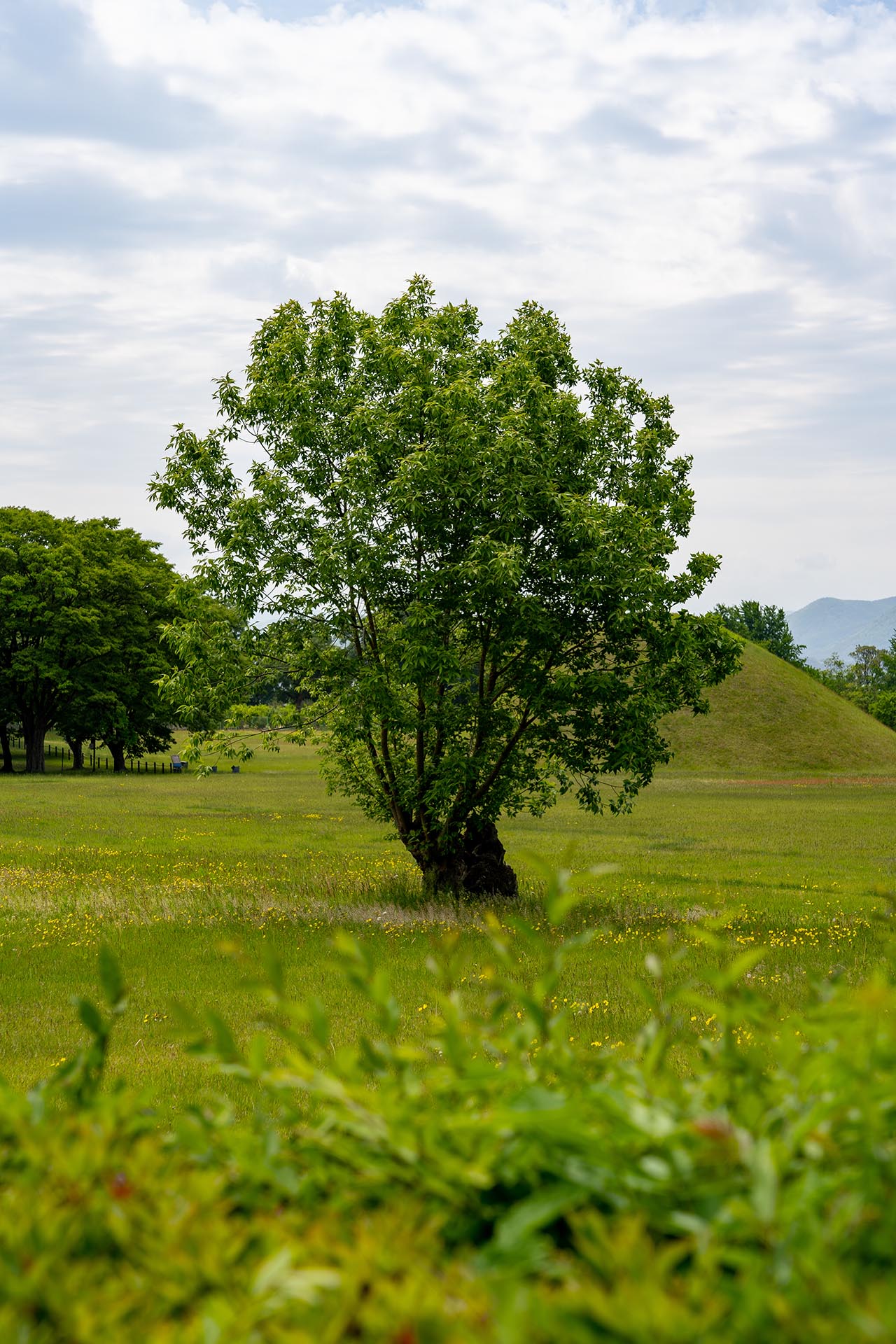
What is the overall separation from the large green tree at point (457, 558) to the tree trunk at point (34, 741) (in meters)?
53.2

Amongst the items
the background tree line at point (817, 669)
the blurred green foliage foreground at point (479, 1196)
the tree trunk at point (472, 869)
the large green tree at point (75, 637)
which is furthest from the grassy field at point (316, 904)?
the background tree line at point (817, 669)

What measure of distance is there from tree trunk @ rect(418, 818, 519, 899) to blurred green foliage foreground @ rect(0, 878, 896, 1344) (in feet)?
55.1

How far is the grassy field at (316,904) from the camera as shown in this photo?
38.7 ft

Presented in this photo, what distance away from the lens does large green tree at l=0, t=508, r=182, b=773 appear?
63297 millimetres

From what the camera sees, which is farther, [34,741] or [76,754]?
[76,754]

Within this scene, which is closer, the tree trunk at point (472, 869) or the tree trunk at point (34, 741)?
the tree trunk at point (472, 869)

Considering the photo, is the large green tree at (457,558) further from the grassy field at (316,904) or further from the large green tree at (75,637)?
the large green tree at (75,637)

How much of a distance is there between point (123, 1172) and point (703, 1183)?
1224 mm

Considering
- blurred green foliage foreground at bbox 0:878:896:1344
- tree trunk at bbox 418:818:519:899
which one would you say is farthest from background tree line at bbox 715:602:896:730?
blurred green foliage foreground at bbox 0:878:896:1344

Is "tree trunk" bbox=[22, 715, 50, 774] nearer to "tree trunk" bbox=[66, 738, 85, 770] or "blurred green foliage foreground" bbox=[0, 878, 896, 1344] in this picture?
"tree trunk" bbox=[66, 738, 85, 770]

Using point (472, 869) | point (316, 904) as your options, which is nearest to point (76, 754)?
point (316, 904)

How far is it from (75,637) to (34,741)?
27.2 feet

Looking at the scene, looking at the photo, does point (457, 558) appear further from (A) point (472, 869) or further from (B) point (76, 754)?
(B) point (76, 754)

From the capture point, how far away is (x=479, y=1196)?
2.10 m
